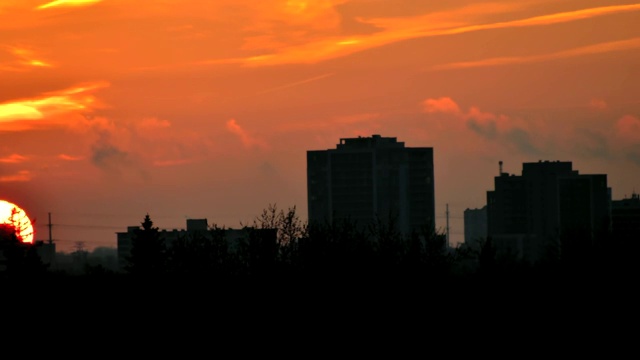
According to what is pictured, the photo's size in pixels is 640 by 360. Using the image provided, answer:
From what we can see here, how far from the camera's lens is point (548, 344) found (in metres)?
57.2

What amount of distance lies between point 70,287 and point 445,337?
22.5 meters

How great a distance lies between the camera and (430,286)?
219ft

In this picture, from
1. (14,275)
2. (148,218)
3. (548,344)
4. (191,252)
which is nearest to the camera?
(548,344)

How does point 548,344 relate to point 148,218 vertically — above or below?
below

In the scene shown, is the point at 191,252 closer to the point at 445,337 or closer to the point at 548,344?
the point at 445,337

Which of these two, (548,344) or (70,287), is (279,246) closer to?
(70,287)

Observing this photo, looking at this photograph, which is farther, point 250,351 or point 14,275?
point 14,275

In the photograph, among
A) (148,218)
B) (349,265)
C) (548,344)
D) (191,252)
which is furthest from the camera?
(148,218)

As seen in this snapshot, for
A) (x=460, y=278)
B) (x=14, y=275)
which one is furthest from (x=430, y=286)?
(x=14, y=275)

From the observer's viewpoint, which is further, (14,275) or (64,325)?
(14,275)

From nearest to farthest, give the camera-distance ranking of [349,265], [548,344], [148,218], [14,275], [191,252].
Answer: [548,344], [349,265], [14,275], [191,252], [148,218]

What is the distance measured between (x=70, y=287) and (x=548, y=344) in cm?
2771

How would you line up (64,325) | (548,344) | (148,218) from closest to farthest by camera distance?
(548,344) < (64,325) < (148,218)

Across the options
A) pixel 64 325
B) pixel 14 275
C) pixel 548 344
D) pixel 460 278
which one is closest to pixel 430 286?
pixel 460 278
